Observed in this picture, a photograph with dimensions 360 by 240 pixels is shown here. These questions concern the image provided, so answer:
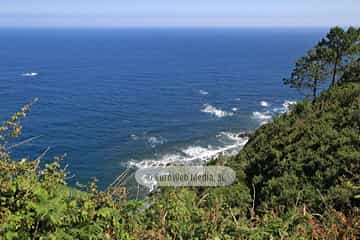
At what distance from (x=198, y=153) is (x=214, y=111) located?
18.1 meters

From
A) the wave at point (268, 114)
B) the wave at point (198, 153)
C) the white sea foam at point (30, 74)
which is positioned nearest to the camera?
the wave at point (198, 153)

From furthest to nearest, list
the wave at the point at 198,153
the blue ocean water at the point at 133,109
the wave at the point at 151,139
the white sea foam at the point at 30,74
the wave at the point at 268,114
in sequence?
the white sea foam at the point at 30,74
the wave at the point at 268,114
the wave at the point at 151,139
the blue ocean water at the point at 133,109
the wave at the point at 198,153

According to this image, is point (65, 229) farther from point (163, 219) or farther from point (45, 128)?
point (45, 128)

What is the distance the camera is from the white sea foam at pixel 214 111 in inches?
2169

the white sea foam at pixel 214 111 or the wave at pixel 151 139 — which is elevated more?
the white sea foam at pixel 214 111

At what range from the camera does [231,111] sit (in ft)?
186

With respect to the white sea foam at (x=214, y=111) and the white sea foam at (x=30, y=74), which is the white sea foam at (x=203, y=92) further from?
the white sea foam at (x=30, y=74)

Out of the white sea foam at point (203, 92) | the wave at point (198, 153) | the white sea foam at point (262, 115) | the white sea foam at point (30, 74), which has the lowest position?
the wave at point (198, 153)

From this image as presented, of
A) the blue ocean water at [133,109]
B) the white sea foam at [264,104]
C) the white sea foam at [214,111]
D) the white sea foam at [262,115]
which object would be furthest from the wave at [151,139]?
the white sea foam at [264,104]

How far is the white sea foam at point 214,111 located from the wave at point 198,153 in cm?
964

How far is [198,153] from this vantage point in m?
40.2

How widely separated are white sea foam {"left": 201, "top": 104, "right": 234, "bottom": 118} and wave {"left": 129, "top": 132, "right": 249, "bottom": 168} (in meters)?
9.64

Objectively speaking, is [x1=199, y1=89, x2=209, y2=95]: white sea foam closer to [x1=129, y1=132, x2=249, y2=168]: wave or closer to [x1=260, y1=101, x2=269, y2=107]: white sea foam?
[x1=260, y1=101, x2=269, y2=107]: white sea foam

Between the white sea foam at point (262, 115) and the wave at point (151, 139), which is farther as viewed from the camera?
the white sea foam at point (262, 115)
